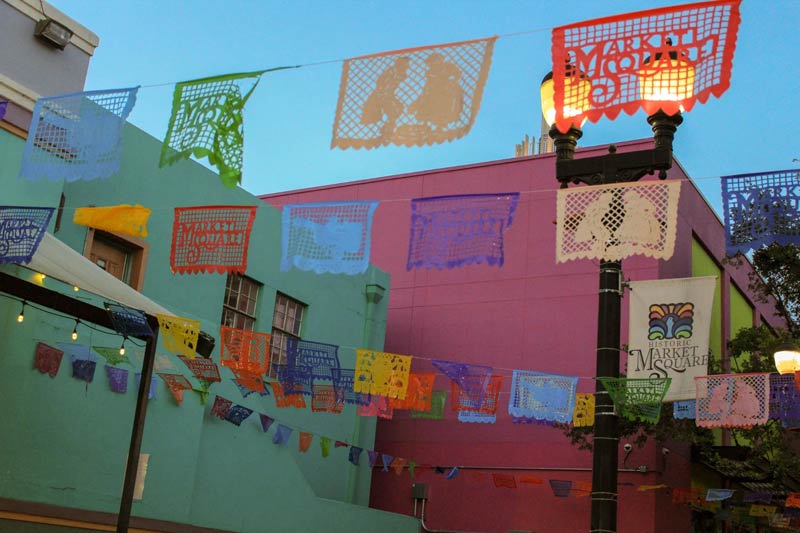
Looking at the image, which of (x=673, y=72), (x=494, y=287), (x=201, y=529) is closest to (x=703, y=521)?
(x=494, y=287)

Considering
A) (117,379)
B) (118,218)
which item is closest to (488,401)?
(117,379)

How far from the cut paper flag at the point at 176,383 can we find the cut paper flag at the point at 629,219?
7.38 m

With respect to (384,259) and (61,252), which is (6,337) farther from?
(384,259)

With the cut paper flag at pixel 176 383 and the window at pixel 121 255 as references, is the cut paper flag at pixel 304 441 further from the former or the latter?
the window at pixel 121 255

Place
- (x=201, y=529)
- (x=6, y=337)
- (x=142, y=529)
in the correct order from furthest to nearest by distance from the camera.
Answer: (x=201, y=529), (x=142, y=529), (x=6, y=337)

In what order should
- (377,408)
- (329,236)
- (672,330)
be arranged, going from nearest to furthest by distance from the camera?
(329,236), (672,330), (377,408)

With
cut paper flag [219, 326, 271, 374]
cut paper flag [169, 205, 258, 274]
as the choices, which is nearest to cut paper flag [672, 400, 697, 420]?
cut paper flag [219, 326, 271, 374]

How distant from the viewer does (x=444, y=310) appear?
23.7 meters

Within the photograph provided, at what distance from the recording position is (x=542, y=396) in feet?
49.2

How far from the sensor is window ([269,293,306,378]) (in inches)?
779

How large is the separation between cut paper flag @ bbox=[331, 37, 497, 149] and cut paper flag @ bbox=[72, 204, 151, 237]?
270cm

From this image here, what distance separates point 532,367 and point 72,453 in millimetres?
11436

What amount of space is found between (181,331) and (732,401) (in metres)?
7.37

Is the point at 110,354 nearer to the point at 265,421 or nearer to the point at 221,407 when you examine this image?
the point at 221,407
